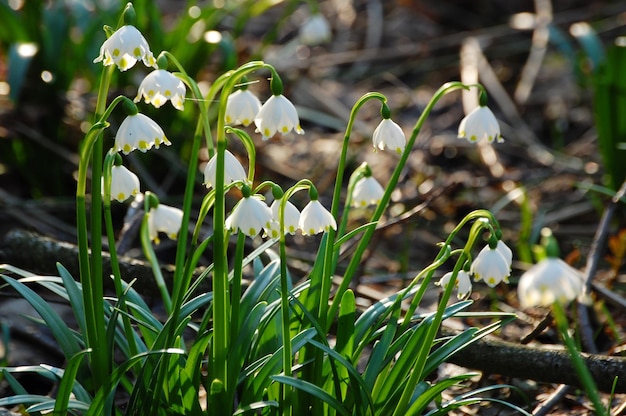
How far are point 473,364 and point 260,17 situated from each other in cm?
515

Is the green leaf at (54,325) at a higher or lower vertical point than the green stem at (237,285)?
lower

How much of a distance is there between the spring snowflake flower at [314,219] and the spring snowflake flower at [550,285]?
1.53 feet

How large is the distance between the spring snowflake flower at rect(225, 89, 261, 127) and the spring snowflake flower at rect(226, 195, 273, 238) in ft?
0.82

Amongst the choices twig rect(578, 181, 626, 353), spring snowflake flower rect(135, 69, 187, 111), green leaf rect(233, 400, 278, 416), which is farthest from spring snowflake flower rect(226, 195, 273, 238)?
twig rect(578, 181, 626, 353)

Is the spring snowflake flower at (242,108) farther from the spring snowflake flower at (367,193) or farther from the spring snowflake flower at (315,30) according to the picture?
Answer: the spring snowflake flower at (315,30)

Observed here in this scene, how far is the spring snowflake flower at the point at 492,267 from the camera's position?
151cm

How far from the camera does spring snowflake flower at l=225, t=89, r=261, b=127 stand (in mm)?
1647

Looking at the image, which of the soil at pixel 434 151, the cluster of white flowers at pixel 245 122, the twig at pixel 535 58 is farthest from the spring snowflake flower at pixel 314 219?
the twig at pixel 535 58

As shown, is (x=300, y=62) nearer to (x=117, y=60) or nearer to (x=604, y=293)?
(x=604, y=293)

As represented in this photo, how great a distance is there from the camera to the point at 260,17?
6.71 metres

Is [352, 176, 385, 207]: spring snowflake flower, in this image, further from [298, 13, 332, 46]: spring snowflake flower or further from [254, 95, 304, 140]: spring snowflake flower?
[298, 13, 332, 46]: spring snowflake flower

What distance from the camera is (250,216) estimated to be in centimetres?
145

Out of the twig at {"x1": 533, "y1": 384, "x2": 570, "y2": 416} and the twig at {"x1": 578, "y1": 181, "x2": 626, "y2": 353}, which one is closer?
the twig at {"x1": 533, "y1": 384, "x2": 570, "y2": 416}

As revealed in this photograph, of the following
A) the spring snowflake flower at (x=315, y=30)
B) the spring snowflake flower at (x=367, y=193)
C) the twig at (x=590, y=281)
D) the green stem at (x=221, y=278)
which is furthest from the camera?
the spring snowflake flower at (x=315, y=30)
